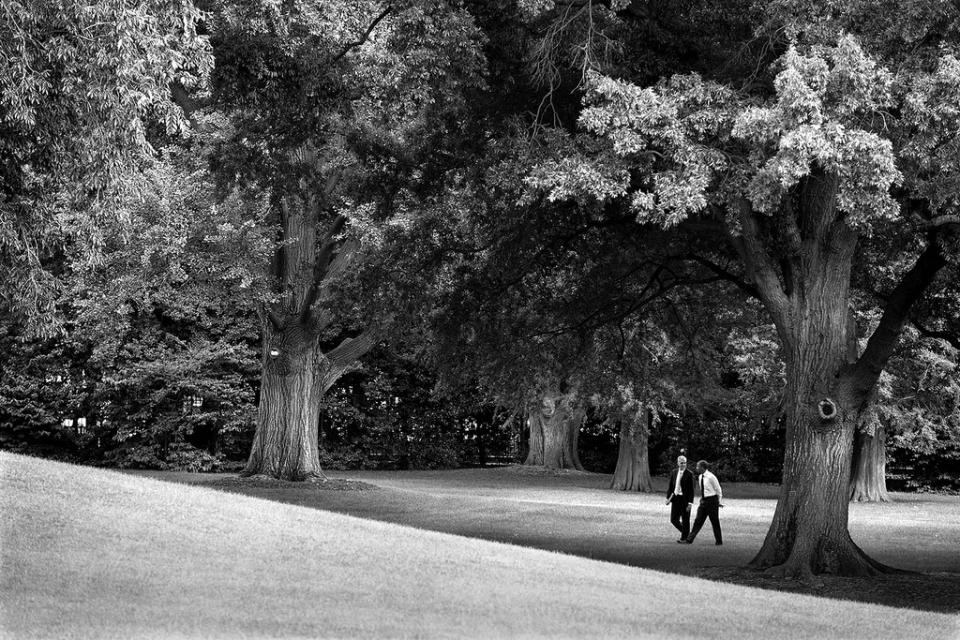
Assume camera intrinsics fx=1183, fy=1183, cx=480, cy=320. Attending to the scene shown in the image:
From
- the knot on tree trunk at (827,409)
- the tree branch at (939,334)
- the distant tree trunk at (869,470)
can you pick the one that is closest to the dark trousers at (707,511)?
the knot on tree trunk at (827,409)

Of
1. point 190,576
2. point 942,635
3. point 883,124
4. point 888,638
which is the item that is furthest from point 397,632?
point 883,124

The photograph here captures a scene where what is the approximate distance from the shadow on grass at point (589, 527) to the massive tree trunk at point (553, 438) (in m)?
9.78

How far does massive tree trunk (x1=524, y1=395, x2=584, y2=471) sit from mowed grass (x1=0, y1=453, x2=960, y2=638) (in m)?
33.3

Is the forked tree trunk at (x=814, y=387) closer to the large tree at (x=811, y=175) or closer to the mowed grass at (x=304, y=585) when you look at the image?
the large tree at (x=811, y=175)

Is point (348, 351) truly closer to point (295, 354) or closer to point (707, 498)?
point (295, 354)

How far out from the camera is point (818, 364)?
57.2ft

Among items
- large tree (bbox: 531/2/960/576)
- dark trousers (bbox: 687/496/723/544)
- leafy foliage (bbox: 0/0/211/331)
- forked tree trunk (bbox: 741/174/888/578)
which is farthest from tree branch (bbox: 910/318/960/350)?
leafy foliage (bbox: 0/0/211/331)

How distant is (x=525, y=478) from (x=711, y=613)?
1296 inches

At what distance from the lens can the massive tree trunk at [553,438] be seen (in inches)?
1864

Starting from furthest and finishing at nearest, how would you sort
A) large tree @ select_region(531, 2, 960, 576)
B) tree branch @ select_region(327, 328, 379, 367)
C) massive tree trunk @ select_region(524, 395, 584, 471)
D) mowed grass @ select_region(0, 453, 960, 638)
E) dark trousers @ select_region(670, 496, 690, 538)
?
massive tree trunk @ select_region(524, 395, 584, 471) < tree branch @ select_region(327, 328, 379, 367) < dark trousers @ select_region(670, 496, 690, 538) < large tree @ select_region(531, 2, 960, 576) < mowed grass @ select_region(0, 453, 960, 638)

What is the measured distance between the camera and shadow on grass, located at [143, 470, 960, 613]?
1612 centimetres

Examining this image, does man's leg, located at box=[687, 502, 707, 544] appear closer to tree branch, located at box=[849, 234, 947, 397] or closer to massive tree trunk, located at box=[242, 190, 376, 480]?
tree branch, located at box=[849, 234, 947, 397]

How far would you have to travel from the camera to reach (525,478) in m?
43.3

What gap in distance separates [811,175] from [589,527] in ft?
37.7
